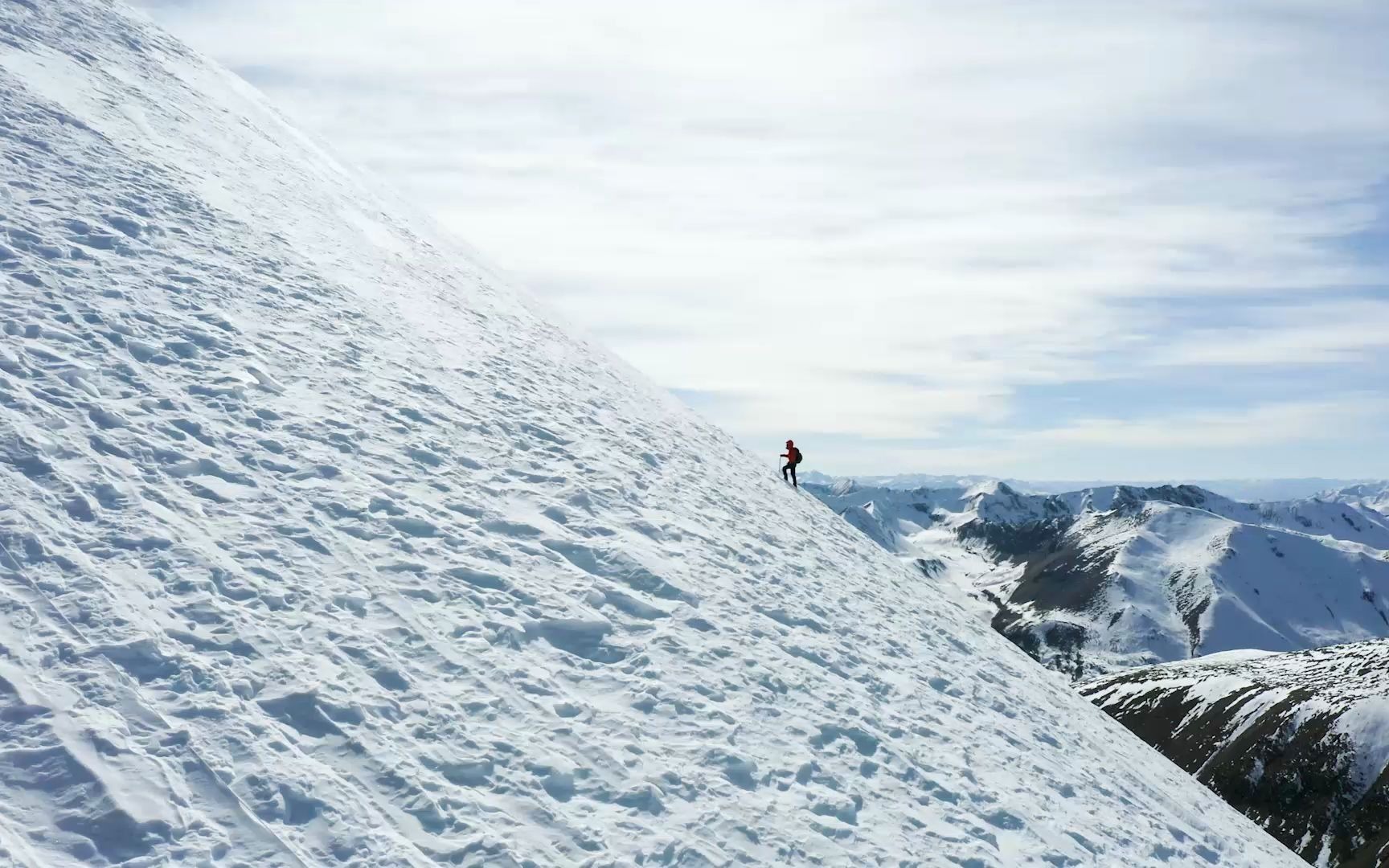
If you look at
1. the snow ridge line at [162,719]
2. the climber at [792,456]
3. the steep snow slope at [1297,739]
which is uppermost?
the climber at [792,456]

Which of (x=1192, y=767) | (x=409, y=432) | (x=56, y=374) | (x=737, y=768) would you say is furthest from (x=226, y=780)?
(x=1192, y=767)

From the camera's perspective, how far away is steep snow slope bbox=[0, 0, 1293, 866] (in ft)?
22.6

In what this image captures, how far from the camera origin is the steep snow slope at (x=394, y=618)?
22.6 ft

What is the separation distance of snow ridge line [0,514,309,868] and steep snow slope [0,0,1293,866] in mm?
34

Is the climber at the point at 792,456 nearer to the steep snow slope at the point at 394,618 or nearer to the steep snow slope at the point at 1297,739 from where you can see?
the steep snow slope at the point at 394,618

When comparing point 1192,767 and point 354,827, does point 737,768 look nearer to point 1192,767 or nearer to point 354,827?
point 354,827

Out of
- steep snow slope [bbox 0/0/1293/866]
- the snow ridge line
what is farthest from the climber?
the snow ridge line

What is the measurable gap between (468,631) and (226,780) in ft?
10.7

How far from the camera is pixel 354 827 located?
263 inches

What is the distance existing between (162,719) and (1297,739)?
387 feet

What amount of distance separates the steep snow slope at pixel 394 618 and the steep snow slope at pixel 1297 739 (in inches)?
3396

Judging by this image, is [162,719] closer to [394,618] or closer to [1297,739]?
[394,618]

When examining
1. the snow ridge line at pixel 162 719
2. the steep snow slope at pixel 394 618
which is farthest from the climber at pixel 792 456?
the snow ridge line at pixel 162 719

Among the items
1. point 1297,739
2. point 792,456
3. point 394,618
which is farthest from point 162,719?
point 1297,739
